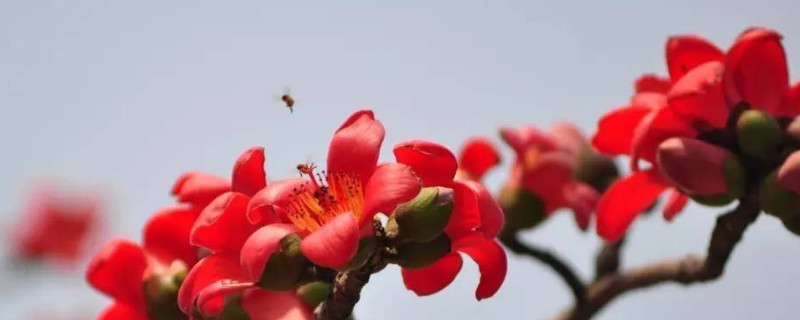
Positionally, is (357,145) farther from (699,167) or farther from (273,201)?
(699,167)

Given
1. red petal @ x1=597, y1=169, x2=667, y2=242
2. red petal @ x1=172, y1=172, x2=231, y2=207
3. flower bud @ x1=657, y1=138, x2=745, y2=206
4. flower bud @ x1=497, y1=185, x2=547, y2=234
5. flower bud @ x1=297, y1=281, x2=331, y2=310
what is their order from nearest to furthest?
flower bud @ x1=297, y1=281, x2=331, y2=310 < red petal @ x1=172, y1=172, x2=231, y2=207 < flower bud @ x1=657, y1=138, x2=745, y2=206 < red petal @ x1=597, y1=169, x2=667, y2=242 < flower bud @ x1=497, y1=185, x2=547, y2=234

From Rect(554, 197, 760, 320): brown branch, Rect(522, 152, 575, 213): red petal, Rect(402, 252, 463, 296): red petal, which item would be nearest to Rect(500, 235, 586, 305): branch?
Rect(554, 197, 760, 320): brown branch

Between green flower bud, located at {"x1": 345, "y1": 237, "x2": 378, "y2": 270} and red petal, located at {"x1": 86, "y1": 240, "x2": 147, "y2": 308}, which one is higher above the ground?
green flower bud, located at {"x1": 345, "y1": 237, "x2": 378, "y2": 270}

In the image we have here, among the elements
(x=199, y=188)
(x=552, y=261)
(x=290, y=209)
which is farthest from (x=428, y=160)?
(x=552, y=261)

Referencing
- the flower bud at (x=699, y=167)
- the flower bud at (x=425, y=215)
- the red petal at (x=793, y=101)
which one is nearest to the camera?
the flower bud at (x=425, y=215)

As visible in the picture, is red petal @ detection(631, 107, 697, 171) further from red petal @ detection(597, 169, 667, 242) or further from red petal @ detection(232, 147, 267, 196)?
red petal @ detection(232, 147, 267, 196)

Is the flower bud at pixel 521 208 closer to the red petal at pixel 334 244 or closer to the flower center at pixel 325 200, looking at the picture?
the flower center at pixel 325 200

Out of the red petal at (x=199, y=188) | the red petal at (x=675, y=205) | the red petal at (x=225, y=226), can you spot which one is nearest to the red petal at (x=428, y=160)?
the red petal at (x=225, y=226)

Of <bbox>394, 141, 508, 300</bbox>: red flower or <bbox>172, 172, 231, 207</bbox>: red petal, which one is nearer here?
<bbox>394, 141, 508, 300</bbox>: red flower
